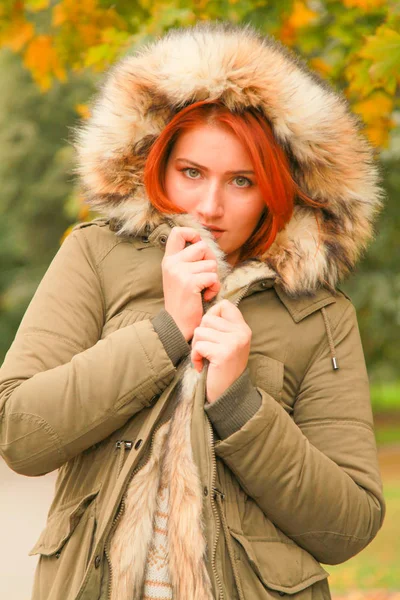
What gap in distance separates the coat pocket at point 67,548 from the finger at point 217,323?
509 mm

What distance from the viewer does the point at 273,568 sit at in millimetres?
2543

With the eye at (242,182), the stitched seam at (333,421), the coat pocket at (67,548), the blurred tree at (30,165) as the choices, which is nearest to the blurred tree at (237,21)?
the eye at (242,182)

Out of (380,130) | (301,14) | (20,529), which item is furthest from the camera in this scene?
(20,529)

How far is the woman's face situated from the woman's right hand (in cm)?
11

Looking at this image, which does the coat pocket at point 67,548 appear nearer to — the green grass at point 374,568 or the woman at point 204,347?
the woman at point 204,347

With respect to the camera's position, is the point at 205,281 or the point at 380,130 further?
the point at 380,130

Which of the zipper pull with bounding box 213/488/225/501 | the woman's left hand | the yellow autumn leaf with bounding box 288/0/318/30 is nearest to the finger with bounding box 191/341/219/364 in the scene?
the woman's left hand

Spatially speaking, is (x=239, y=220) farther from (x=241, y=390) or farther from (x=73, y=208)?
(x=73, y=208)

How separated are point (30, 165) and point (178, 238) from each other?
15.3 meters

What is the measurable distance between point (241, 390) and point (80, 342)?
455 mm

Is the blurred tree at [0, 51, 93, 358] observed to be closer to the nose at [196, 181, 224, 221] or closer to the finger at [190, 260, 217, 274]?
the nose at [196, 181, 224, 221]

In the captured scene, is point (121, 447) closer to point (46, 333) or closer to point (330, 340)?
point (46, 333)

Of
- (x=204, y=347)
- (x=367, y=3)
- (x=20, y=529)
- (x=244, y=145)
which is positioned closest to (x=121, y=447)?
(x=204, y=347)

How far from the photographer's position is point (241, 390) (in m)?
2.51
